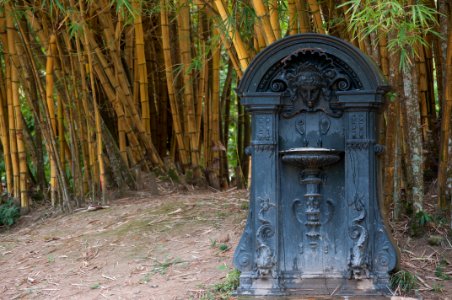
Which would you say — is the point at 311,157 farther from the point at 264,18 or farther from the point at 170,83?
the point at 170,83

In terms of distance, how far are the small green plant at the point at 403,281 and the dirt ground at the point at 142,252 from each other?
0.07m

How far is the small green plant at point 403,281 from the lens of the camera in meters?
4.33

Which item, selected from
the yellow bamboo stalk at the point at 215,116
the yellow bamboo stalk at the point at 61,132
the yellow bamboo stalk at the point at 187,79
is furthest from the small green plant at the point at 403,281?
the yellow bamboo stalk at the point at 61,132

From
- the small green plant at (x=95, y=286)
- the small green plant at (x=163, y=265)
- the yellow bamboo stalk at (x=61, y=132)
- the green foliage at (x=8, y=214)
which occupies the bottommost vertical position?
the small green plant at (x=95, y=286)

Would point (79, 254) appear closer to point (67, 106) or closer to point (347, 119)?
point (67, 106)

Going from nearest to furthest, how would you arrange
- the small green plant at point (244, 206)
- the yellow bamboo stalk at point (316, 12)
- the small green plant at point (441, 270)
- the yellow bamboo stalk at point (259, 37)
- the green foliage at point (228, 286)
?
the green foliage at point (228, 286) → the small green plant at point (441, 270) → the yellow bamboo stalk at point (316, 12) → the yellow bamboo stalk at point (259, 37) → the small green plant at point (244, 206)

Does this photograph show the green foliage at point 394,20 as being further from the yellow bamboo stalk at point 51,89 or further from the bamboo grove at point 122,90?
the yellow bamboo stalk at point 51,89

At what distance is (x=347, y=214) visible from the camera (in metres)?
4.41

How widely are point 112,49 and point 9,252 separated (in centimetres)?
181

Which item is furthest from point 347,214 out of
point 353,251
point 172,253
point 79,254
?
point 79,254

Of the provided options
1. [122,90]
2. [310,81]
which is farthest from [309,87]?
[122,90]

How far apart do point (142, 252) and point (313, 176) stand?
140cm

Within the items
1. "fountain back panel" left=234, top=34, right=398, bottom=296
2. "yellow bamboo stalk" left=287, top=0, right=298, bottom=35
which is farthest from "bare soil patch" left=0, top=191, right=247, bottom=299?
"yellow bamboo stalk" left=287, top=0, right=298, bottom=35

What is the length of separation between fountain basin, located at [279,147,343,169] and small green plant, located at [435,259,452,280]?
0.92 metres
